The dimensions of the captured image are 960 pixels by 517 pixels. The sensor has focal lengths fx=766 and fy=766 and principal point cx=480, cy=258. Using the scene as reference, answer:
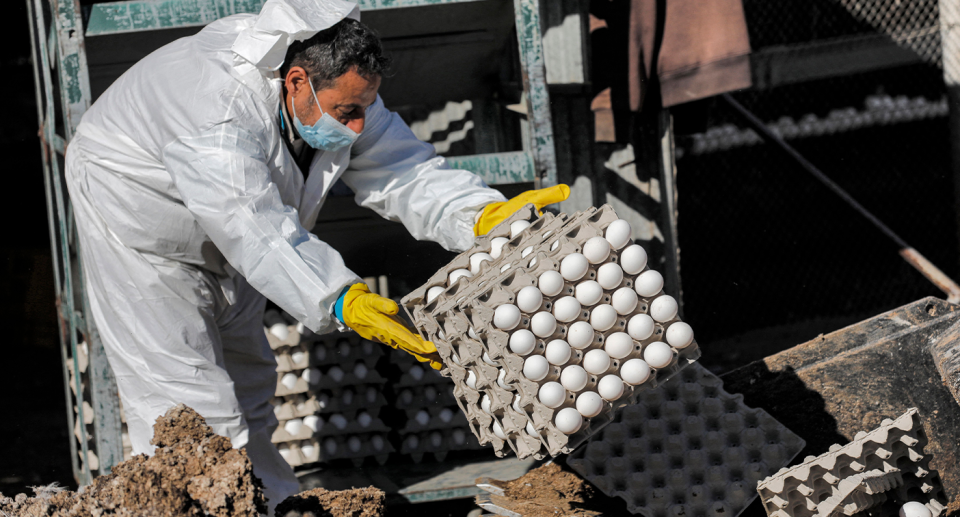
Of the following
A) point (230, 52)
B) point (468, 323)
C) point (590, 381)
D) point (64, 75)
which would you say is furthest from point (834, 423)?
point (64, 75)

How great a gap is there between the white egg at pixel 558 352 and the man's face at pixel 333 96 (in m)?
0.90

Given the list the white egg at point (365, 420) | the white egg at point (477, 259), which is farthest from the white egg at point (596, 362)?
the white egg at point (365, 420)

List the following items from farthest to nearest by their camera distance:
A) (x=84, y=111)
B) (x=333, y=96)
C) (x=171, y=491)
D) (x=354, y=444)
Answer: (x=354, y=444), (x=84, y=111), (x=333, y=96), (x=171, y=491)

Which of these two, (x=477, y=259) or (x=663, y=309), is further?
(x=477, y=259)

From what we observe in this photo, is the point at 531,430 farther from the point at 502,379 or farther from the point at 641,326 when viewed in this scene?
the point at 641,326

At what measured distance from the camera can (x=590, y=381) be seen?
1880 millimetres

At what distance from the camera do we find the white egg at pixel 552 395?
5.95 feet

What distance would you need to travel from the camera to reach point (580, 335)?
1.86 meters

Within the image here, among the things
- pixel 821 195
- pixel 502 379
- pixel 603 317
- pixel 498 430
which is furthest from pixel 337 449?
pixel 821 195

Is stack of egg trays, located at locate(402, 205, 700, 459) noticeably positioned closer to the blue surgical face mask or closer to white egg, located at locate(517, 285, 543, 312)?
white egg, located at locate(517, 285, 543, 312)

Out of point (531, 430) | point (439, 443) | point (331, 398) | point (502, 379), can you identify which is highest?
point (502, 379)

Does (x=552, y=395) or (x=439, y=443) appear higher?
(x=552, y=395)

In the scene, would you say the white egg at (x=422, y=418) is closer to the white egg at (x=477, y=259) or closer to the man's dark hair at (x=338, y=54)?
the white egg at (x=477, y=259)

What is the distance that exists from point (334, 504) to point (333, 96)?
110 centimetres
